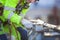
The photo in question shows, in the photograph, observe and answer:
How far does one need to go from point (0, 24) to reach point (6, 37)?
0.42ft

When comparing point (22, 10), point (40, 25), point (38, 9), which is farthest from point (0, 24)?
point (40, 25)

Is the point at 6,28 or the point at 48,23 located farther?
the point at 48,23

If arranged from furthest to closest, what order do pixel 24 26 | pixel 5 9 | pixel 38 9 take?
pixel 38 9 < pixel 24 26 < pixel 5 9

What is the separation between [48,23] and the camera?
3840 mm

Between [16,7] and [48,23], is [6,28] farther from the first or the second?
[48,23]

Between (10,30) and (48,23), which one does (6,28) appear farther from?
(48,23)

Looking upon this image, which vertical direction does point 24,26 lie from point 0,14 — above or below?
below

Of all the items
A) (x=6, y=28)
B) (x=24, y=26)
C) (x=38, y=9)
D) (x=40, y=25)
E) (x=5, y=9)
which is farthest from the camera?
(x=40, y=25)

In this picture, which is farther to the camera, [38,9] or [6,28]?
[38,9]

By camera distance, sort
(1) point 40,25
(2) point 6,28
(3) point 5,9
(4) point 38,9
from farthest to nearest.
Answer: (1) point 40,25, (4) point 38,9, (2) point 6,28, (3) point 5,9

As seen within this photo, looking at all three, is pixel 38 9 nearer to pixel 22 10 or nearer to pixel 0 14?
pixel 22 10

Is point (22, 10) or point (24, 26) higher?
point (22, 10)

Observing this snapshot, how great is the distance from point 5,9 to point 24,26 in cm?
48

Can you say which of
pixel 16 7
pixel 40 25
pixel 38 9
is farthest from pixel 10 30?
pixel 40 25
